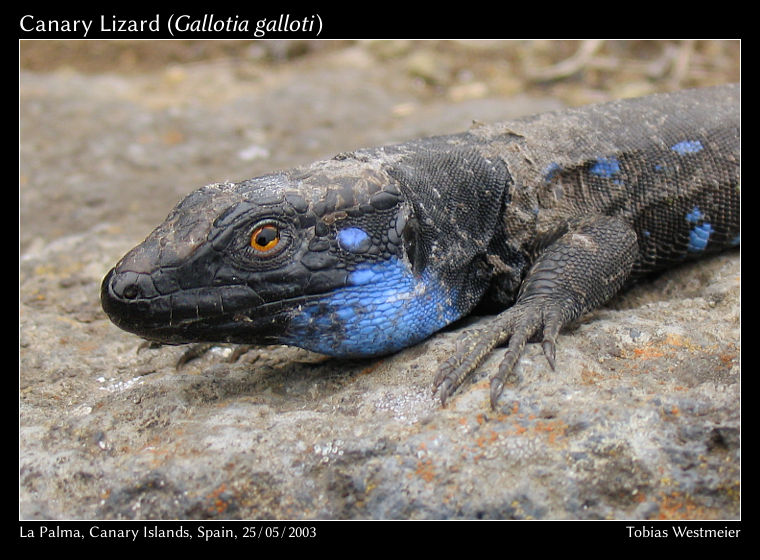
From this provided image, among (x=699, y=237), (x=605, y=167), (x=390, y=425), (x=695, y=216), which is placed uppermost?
(x=605, y=167)

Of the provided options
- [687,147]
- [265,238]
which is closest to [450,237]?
[265,238]

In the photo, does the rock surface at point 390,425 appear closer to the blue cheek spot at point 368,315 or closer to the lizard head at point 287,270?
the blue cheek spot at point 368,315

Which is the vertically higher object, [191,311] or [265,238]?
[265,238]

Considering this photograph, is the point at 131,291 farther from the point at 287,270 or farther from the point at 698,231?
the point at 698,231

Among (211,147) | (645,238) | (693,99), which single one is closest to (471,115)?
(211,147)

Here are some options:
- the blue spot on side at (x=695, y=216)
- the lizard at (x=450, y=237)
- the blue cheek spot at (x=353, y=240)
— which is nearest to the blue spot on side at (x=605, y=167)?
the lizard at (x=450, y=237)

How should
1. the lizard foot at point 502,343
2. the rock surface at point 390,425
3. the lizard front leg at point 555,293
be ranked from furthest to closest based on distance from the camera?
the lizard front leg at point 555,293
the lizard foot at point 502,343
the rock surface at point 390,425
